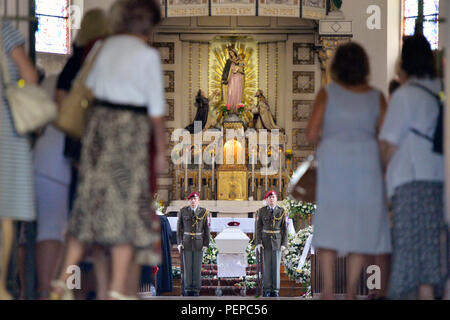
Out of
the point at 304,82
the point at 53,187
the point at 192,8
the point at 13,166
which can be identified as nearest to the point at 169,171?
the point at 304,82

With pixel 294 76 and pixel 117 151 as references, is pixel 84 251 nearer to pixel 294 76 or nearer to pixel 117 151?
pixel 117 151

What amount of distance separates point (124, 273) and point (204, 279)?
1160 cm

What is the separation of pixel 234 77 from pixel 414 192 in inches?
718

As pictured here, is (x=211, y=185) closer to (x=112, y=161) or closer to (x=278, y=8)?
(x=278, y=8)

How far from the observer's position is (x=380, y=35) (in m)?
20.6

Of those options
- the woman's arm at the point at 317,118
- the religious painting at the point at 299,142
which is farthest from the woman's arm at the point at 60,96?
the religious painting at the point at 299,142

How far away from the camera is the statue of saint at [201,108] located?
23.7m

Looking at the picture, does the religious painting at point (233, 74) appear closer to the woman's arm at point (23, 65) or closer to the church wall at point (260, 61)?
the church wall at point (260, 61)

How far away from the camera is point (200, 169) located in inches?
878

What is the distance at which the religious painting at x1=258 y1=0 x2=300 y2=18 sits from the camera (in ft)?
61.5

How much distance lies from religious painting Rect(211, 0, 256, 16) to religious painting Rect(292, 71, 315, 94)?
587 cm

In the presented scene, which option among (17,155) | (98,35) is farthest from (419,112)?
(17,155)

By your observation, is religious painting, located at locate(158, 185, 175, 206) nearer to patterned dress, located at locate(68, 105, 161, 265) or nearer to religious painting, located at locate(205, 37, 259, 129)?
religious painting, located at locate(205, 37, 259, 129)

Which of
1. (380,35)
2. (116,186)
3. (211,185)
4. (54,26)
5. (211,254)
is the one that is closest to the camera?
(116,186)
